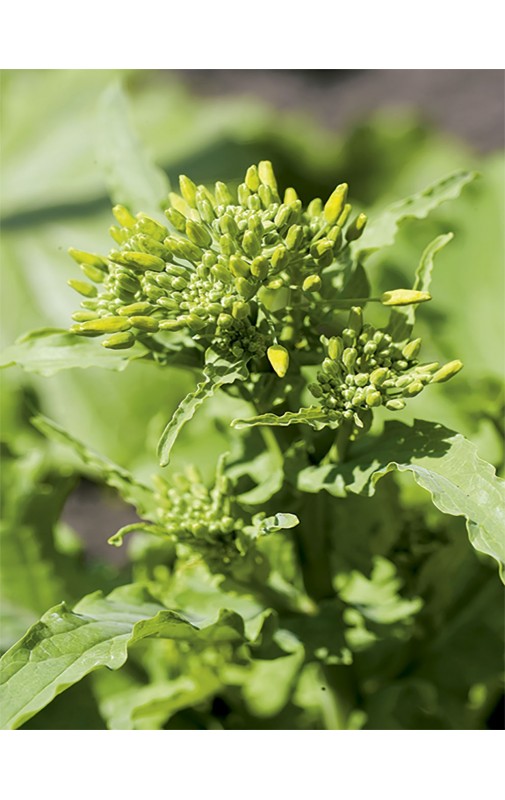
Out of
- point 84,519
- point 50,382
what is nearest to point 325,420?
point 50,382

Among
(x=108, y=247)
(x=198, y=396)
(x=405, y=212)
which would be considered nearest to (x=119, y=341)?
Answer: (x=198, y=396)

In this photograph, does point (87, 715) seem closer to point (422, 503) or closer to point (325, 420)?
point (422, 503)

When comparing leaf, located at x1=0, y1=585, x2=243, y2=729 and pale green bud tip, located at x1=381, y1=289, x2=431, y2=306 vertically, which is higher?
pale green bud tip, located at x1=381, y1=289, x2=431, y2=306

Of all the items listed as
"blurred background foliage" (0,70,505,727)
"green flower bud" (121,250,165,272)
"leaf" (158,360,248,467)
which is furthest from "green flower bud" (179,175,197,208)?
"blurred background foliage" (0,70,505,727)

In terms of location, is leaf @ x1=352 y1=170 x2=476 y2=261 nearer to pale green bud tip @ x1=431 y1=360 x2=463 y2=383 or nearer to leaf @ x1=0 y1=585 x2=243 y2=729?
pale green bud tip @ x1=431 y1=360 x2=463 y2=383

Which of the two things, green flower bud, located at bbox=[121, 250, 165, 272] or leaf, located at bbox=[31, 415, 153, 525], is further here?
leaf, located at bbox=[31, 415, 153, 525]

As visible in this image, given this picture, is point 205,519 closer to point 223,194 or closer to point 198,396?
point 198,396

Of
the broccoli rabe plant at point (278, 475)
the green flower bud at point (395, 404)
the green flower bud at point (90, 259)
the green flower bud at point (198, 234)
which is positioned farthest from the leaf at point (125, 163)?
the green flower bud at point (395, 404)
